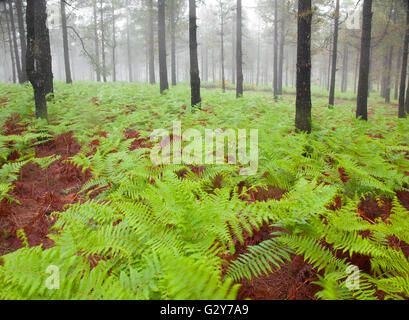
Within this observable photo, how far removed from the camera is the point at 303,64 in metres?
5.29

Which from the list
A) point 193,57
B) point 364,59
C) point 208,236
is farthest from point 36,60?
point 364,59

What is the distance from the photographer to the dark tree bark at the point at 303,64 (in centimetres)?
501

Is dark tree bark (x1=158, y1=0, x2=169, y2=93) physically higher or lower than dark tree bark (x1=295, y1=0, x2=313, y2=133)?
higher

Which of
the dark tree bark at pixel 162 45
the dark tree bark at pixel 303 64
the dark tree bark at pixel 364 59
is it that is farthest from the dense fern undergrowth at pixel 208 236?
the dark tree bark at pixel 162 45

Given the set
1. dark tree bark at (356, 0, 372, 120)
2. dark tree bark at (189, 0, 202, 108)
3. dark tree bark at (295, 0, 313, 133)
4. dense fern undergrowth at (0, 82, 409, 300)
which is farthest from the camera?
dark tree bark at (189, 0, 202, 108)

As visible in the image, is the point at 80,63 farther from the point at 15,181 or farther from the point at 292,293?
the point at 292,293

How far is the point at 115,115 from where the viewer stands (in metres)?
8.18

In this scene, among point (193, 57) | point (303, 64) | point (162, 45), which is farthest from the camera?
point (162, 45)

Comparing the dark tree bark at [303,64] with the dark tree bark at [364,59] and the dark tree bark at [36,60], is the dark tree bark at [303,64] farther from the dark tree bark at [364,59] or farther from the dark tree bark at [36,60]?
the dark tree bark at [36,60]

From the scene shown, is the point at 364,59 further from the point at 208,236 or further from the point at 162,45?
the point at 208,236

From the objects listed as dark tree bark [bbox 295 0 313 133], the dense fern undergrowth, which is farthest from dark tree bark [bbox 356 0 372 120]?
the dense fern undergrowth

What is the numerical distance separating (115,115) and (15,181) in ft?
14.8

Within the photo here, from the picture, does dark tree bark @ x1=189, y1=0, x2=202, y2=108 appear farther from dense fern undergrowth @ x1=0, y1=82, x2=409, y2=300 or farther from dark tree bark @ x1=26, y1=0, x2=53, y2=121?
dense fern undergrowth @ x1=0, y1=82, x2=409, y2=300

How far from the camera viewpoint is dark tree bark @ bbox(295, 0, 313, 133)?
5008 millimetres
